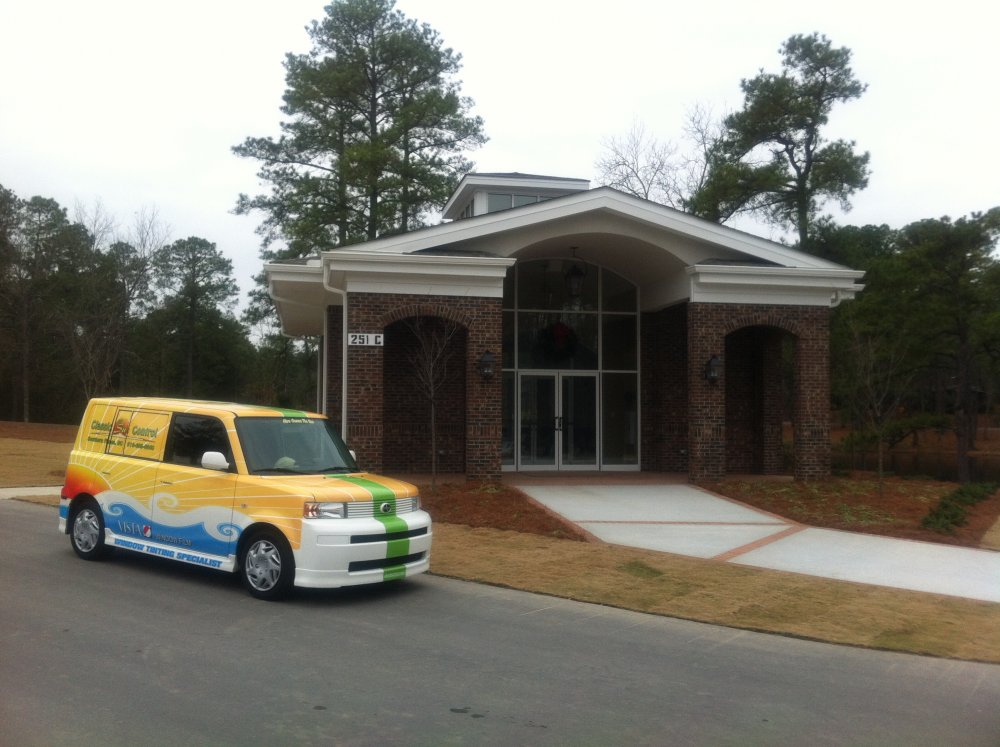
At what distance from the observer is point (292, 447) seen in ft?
30.4

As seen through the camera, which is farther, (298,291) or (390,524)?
(298,291)

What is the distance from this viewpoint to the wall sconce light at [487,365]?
653 inches

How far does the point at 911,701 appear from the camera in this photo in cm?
612

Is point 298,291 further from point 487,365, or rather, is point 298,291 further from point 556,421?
point 556,421

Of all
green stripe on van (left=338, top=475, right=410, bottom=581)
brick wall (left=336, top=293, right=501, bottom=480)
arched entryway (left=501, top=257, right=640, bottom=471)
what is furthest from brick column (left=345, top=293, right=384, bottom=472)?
green stripe on van (left=338, top=475, right=410, bottom=581)

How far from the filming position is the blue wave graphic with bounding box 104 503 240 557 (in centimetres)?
858

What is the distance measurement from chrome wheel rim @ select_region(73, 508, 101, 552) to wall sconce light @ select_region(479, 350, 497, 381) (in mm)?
8012

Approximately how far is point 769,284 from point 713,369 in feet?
6.74

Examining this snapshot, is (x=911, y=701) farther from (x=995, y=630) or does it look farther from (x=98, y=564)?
(x=98, y=564)

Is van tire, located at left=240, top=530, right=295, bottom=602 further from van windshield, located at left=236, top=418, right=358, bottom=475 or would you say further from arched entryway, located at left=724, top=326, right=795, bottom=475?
arched entryway, located at left=724, top=326, right=795, bottom=475

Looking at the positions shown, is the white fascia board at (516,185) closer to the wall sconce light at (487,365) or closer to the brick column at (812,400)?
the brick column at (812,400)

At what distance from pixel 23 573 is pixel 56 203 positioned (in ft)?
168

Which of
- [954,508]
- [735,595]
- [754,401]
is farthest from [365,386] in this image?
[954,508]

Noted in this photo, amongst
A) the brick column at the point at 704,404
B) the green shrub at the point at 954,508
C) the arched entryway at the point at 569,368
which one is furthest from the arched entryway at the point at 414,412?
the green shrub at the point at 954,508
